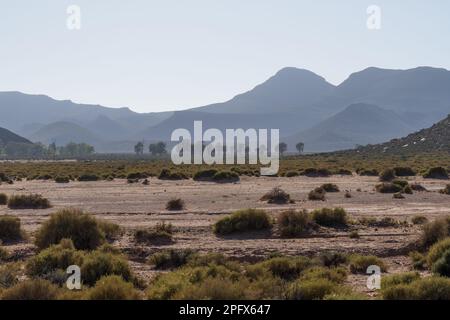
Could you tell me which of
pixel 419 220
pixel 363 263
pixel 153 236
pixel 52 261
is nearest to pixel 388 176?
pixel 419 220

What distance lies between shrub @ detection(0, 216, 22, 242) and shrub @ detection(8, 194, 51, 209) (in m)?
9.91

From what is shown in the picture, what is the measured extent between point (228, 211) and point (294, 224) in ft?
22.8

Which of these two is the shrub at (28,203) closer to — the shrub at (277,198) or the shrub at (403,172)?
the shrub at (277,198)

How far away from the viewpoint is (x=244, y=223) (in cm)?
2031

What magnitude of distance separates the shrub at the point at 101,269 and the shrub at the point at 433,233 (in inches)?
358

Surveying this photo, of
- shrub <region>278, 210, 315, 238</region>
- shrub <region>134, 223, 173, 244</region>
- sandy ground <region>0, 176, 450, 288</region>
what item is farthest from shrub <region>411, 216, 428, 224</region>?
shrub <region>134, 223, 173, 244</region>

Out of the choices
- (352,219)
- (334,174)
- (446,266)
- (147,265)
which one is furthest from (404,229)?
(334,174)

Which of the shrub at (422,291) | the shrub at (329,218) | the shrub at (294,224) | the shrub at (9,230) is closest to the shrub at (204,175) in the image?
the shrub at (329,218)

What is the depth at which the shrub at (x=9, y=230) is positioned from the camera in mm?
19281

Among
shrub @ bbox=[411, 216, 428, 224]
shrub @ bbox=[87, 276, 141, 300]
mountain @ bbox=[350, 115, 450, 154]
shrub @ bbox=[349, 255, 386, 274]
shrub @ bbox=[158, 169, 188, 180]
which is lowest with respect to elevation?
shrub @ bbox=[349, 255, 386, 274]

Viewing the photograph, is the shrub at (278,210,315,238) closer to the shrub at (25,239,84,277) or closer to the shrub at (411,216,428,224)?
A: the shrub at (411,216,428,224)

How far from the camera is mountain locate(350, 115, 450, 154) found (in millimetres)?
110875

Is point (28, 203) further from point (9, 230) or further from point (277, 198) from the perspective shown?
point (277, 198)
